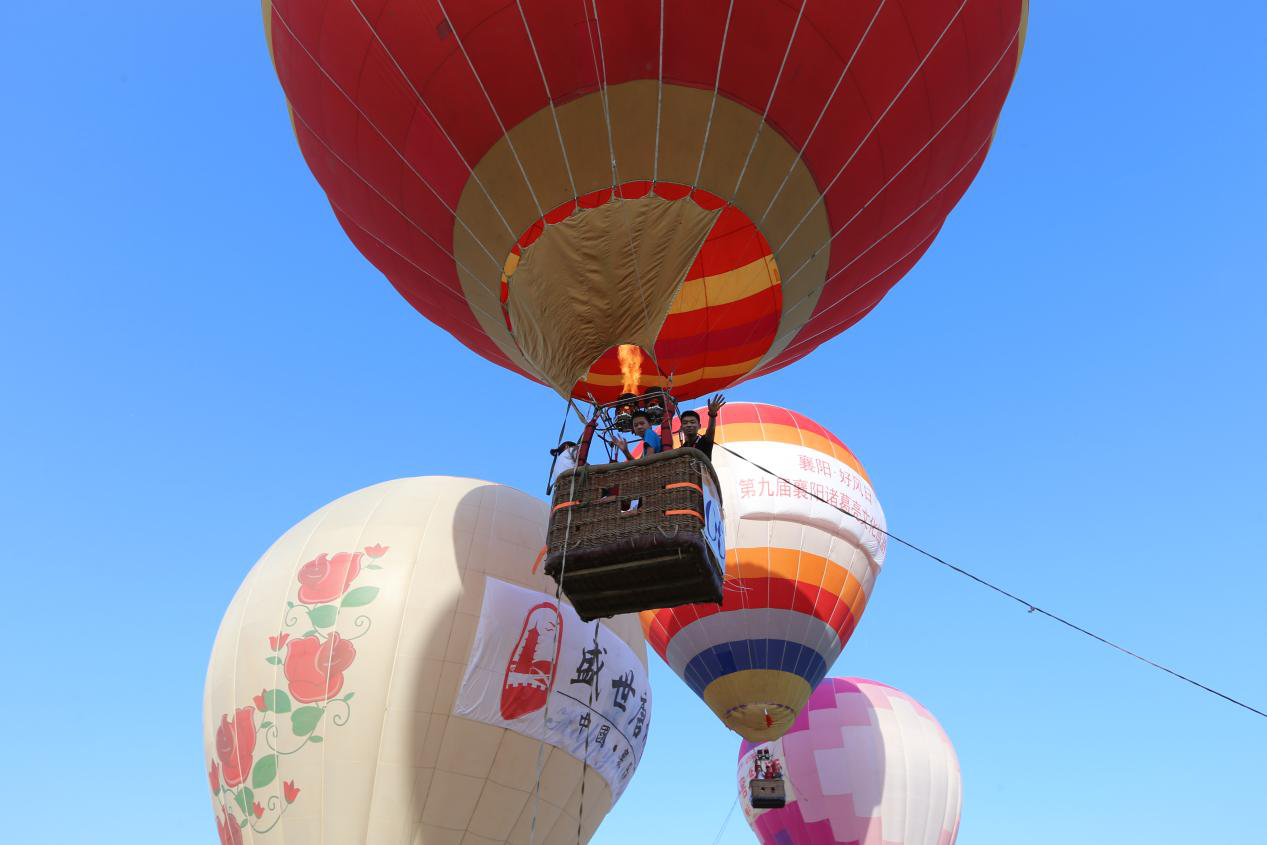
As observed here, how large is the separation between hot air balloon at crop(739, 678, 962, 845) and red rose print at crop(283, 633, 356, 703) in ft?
25.1

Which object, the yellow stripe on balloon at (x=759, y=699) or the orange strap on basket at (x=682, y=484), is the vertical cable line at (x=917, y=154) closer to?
the orange strap on basket at (x=682, y=484)

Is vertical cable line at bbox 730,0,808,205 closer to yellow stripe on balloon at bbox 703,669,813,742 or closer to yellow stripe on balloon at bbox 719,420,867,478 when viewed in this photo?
yellow stripe on balloon at bbox 719,420,867,478

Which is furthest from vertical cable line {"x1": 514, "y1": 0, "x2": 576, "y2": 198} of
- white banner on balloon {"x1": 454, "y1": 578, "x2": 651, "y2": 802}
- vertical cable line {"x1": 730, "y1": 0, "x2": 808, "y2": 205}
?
white banner on balloon {"x1": 454, "y1": 578, "x2": 651, "y2": 802}

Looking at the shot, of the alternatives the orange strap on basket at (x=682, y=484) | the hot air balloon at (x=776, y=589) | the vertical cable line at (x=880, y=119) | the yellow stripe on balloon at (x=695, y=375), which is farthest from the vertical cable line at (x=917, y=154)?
the hot air balloon at (x=776, y=589)

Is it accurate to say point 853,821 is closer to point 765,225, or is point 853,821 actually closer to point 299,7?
point 765,225

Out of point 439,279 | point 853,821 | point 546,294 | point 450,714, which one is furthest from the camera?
point 853,821

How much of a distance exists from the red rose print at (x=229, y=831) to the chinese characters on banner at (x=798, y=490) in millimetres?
6493

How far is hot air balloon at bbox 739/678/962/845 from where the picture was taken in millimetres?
15461

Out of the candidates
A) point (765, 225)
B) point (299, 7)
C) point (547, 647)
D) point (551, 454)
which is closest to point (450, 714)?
point (547, 647)

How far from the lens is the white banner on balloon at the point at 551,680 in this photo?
9211mm

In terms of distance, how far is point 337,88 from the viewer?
22.1ft

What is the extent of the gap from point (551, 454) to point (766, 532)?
21.7 ft

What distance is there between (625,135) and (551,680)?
5195mm

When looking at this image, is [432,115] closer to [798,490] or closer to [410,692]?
[410,692]
